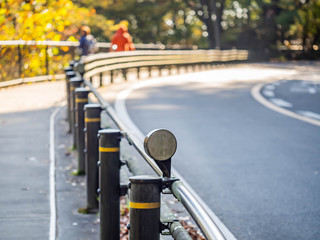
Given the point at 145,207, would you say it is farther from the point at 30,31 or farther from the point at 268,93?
the point at 30,31

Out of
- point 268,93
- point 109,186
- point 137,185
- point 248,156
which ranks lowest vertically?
point 268,93

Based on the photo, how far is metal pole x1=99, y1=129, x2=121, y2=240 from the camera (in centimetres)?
464

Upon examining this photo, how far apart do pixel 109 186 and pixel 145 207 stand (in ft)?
4.46

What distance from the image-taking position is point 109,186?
4.71 meters


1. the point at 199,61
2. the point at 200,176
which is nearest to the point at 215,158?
the point at 200,176

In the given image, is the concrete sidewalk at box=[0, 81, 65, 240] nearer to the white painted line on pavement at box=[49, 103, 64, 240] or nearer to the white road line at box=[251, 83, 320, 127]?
the white painted line on pavement at box=[49, 103, 64, 240]

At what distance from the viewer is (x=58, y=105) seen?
14.8 m

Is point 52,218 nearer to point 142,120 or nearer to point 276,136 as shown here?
point 276,136

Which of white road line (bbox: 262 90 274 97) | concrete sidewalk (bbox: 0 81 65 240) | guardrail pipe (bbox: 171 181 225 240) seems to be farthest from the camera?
white road line (bbox: 262 90 274 97)

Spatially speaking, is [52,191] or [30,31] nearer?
[52,191]

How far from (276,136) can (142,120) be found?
266 cm

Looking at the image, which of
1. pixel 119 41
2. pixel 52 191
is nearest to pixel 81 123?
pixel 52 191

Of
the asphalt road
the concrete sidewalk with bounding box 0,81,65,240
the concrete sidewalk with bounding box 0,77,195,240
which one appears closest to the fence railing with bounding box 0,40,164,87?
the concrete sidewalk with bounding box 0,81,65,240

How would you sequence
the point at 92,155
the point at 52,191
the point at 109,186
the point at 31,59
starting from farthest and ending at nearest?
the point at 31,59 → the point at 52,191 → the point at 92,155 → the point at 109,186
